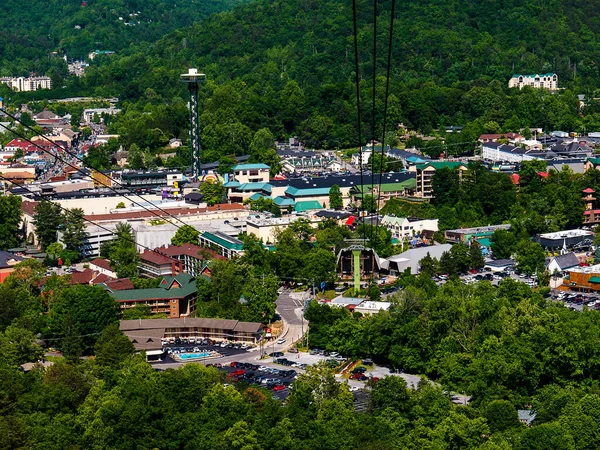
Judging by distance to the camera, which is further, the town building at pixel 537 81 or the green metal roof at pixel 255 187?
the town building at pixel 537 81

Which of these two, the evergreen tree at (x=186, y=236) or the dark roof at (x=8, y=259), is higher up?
the evergreen tree at (x=186, y=236)

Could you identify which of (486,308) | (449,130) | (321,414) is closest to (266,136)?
(449,130)

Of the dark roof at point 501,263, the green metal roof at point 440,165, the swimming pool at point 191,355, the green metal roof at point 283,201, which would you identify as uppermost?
the green metal roof at point 440,165

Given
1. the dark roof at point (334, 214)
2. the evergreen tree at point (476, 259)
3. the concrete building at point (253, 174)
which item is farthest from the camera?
the concrete building at point (253, 174)

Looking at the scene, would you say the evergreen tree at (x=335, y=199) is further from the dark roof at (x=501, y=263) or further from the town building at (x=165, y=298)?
the town building at (x=165, y=298)

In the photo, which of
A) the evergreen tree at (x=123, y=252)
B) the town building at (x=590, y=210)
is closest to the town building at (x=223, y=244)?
the evergreen tree at (x=123, y=252)

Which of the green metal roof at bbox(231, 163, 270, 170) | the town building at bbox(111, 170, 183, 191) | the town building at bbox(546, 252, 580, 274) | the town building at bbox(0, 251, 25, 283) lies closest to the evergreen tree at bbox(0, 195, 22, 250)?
the town building at bbox(0, 251, 25, 283)

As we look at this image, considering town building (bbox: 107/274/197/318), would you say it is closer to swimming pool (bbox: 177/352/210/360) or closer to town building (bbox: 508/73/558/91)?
swimming pool (bbox: 177/352/210/360)
